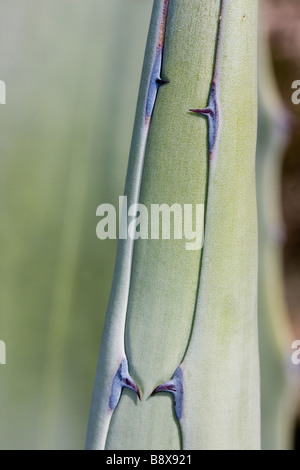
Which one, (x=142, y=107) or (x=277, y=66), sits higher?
(x=277, y=66)

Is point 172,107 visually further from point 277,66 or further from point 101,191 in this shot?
point 277,66

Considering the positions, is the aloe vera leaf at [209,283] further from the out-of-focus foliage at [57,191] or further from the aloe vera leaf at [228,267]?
the out-of-focus foliage at [57,191]

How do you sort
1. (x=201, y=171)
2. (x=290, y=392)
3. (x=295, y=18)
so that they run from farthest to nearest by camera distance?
(x=295, y=18) < (x=290, y=392) < (x=201, y=171)

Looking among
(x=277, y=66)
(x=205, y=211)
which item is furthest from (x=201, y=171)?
(x=277, y=66)

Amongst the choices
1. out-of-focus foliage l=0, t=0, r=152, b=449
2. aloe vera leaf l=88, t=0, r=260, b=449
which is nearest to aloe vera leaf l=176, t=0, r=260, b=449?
aloe vera leaf l=88, t=0, r=260, b=449

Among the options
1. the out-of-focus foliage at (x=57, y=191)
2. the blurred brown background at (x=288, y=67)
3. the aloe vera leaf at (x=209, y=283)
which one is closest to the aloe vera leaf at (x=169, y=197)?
the aloe vera leaf at (x=209, y=283)

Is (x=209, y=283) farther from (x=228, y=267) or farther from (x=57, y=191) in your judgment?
(x=57, y=191)

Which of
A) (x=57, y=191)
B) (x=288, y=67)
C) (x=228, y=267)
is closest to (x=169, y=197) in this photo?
(x=228, y=267)

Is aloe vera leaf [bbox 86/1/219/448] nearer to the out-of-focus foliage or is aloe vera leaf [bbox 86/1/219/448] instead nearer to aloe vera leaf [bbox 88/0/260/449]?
aloe vera leaf [bbox 88/0/260/449]
